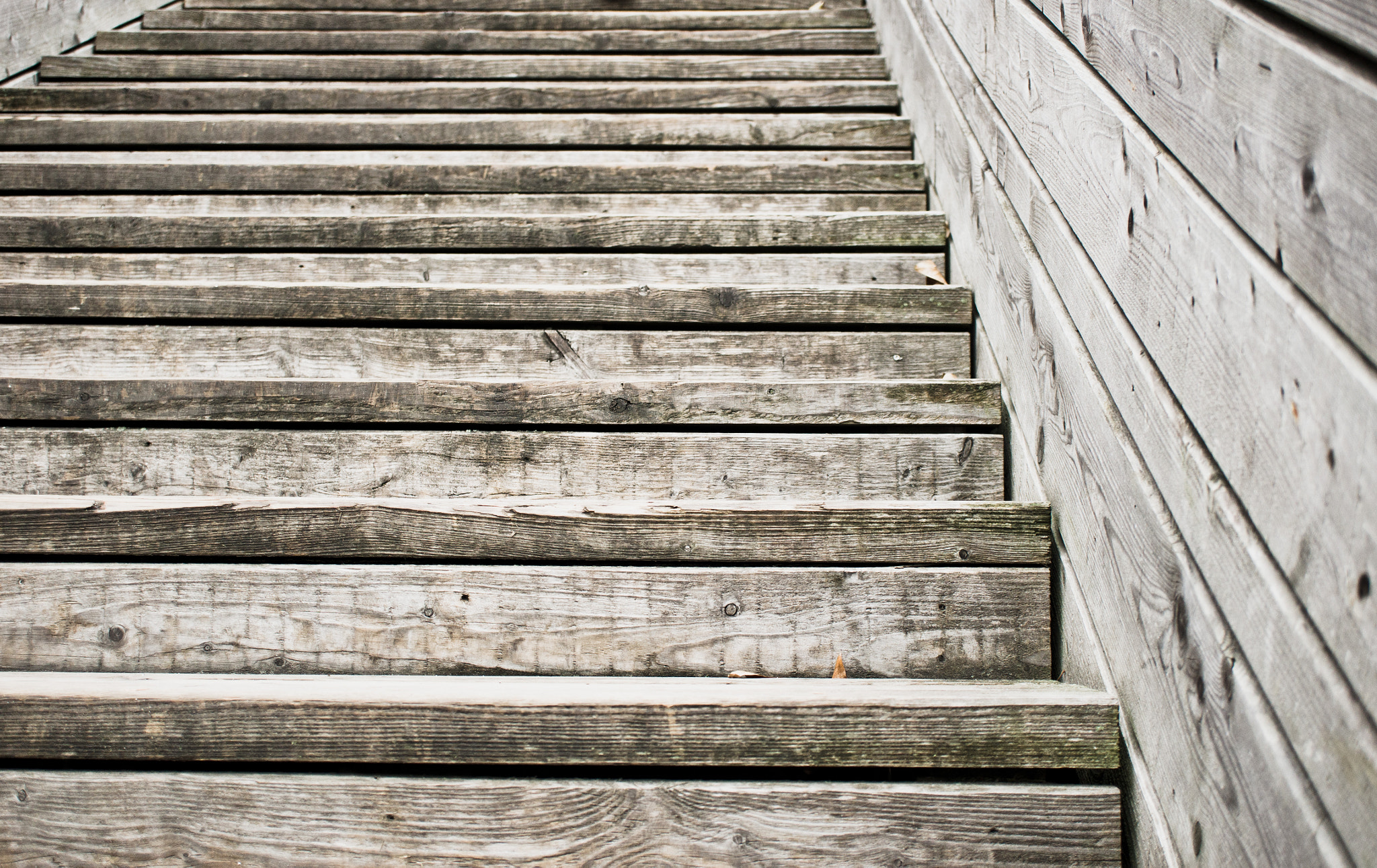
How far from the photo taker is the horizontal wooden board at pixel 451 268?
2.13 metres

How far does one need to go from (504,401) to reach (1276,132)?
120 cm

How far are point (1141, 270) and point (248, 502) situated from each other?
1262 mm

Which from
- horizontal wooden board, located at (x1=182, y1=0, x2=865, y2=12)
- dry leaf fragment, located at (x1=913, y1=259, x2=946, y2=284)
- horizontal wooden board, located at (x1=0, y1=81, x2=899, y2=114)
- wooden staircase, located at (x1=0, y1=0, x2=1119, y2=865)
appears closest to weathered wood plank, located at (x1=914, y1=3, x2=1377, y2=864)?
wooden staircase, located at (x1=0, y1=0, x2=1119, y2=865)

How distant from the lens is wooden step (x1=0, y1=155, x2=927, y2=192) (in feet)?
8.17

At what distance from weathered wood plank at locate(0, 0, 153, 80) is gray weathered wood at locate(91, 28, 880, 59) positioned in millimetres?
89

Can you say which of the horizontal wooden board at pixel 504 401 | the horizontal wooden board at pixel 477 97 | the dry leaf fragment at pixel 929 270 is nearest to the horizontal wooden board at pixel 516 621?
the horizontal wooden board at pixel 504 401

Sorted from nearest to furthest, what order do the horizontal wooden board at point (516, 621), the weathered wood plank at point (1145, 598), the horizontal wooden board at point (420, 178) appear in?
the weathered wood plank at point (1145, 598) → the horizontal wooden board at point (516, 621) → the horizontal wooden board at point (420, 178)

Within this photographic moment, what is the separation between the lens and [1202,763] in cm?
89

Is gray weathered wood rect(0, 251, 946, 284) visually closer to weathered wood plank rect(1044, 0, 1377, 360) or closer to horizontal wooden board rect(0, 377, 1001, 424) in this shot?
horizontal wooden board rect(0, 377, 1001, 424)

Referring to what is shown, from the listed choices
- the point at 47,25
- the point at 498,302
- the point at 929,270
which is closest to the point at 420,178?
the point at 498,302

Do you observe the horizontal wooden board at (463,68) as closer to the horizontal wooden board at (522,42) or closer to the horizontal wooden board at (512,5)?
the horizontal wooden board at (522,42)

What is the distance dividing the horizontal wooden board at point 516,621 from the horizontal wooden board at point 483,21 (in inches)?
113

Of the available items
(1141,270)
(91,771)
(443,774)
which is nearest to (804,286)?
(1141,270)

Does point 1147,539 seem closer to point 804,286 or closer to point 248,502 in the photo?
point 804,286
